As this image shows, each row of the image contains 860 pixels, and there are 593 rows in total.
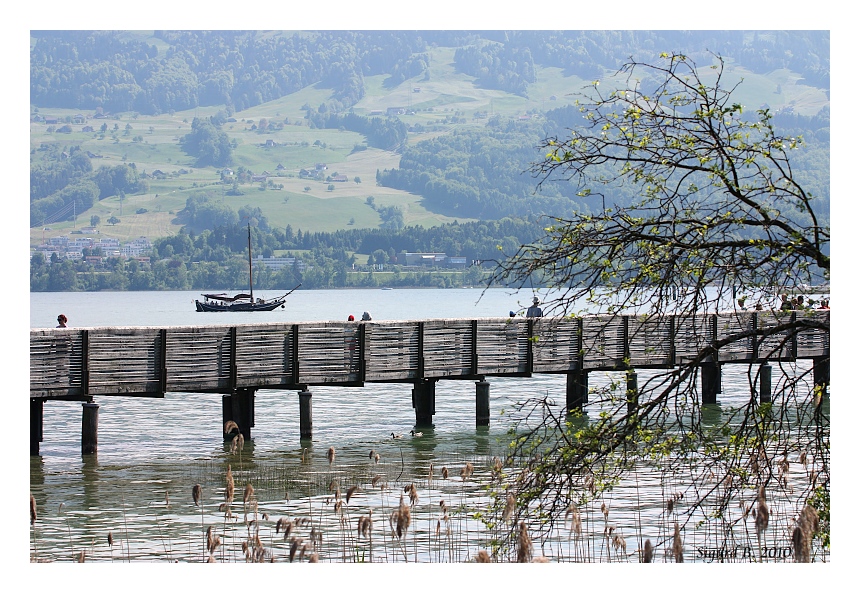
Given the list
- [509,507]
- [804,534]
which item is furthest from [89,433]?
[804,534]

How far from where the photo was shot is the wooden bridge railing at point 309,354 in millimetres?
22562

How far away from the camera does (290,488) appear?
20281 millimetres

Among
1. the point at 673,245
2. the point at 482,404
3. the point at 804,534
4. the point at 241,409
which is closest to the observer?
the point at 804,534

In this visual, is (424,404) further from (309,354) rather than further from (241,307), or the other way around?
(241,307)

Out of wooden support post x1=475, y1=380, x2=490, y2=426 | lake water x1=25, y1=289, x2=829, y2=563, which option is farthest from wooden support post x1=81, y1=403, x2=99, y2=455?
wooden support post x1=475, y1=380, x2=490, y2=426

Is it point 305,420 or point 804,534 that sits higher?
point 804,534

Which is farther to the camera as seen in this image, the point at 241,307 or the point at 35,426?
the point at 241,307

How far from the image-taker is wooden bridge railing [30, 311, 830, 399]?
2256 cm

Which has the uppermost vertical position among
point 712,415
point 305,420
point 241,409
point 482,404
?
point 241,409

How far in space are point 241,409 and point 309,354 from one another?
192cm

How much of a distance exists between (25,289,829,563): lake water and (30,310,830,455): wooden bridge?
127 cm

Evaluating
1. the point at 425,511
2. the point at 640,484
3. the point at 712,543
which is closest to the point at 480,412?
the point at 640,484
